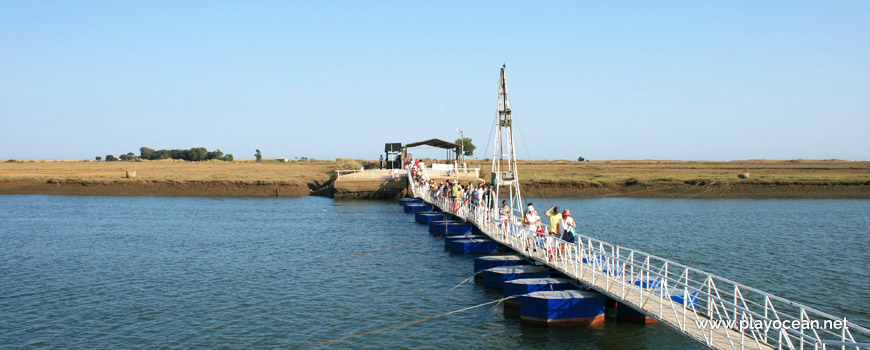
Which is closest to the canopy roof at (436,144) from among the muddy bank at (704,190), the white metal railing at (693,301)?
the muddy bank at (704,190)

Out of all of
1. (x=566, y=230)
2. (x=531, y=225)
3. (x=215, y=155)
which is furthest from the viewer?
(x=215, y=155)

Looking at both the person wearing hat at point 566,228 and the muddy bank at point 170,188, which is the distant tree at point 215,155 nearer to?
the muddy bank at point 170,188

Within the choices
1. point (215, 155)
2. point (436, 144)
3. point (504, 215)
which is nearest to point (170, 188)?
point (436, 144)

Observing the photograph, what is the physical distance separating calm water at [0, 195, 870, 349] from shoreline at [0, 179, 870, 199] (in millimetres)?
17020

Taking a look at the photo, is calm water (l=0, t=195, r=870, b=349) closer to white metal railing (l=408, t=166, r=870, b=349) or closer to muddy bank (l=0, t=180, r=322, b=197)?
white metal railing (l=408, t=166, r=870, b=349)

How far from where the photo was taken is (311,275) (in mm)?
23547

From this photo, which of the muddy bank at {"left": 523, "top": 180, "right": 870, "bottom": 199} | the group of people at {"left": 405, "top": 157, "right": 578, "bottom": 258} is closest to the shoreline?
the muddy bank at {"left": 523, "top": 180, "right": 870, "bottom": 199}

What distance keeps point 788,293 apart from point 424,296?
11281mm

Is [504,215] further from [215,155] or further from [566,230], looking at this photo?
[215,155]

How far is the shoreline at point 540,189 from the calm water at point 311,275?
670 inches

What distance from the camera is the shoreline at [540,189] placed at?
206 ft

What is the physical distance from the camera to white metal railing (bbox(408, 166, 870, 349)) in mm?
11480

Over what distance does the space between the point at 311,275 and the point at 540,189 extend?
44679mm

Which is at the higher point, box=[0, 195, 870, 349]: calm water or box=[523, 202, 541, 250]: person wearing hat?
box=[523, 202, 541, 250]: person wearing hat
